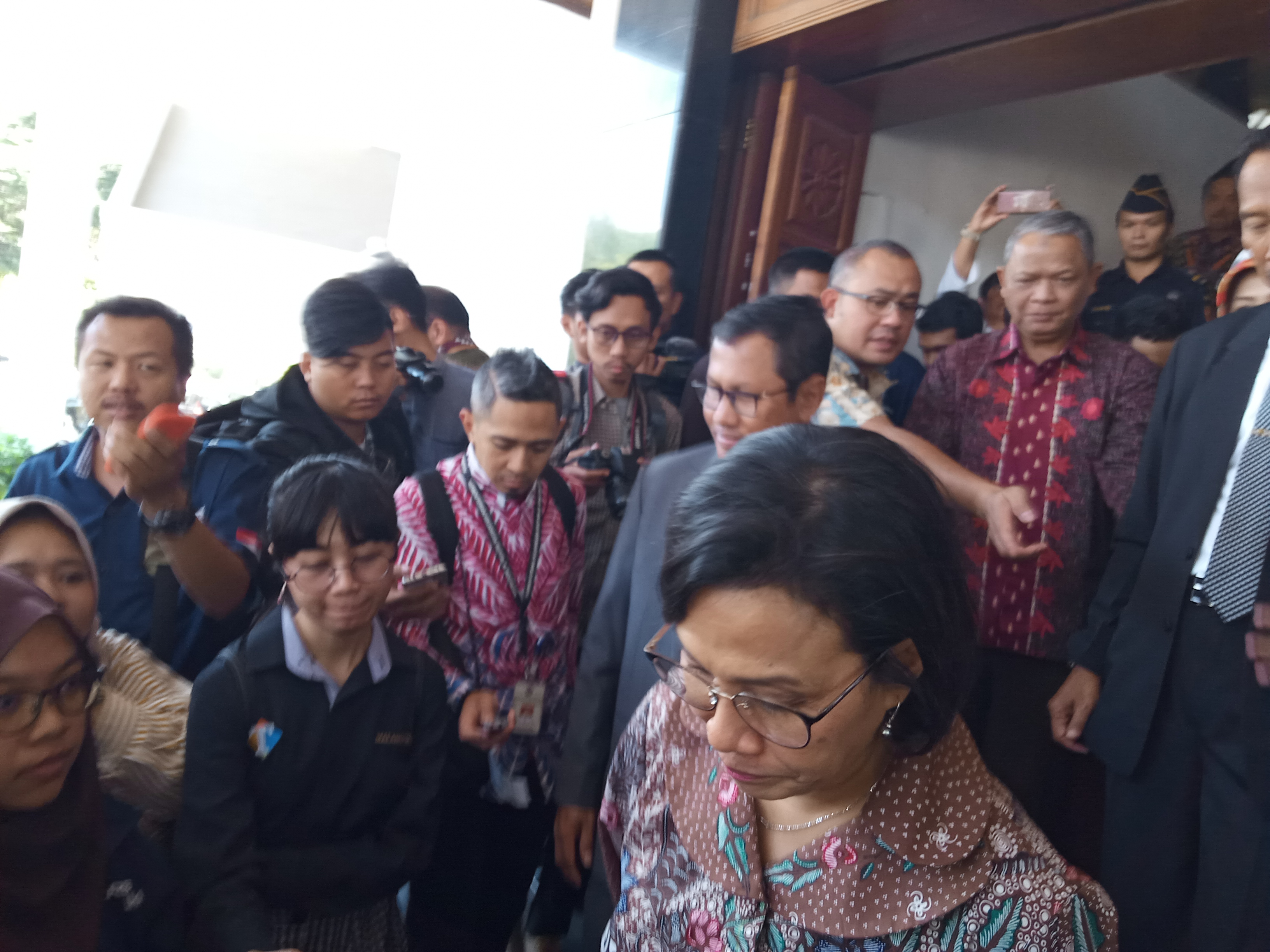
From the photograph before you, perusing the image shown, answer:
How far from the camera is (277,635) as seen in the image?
154cm

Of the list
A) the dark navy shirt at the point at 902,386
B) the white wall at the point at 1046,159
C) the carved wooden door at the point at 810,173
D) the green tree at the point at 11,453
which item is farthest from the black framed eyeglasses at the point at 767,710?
the white wall at the point at 1046,159

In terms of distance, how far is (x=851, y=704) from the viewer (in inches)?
33.3

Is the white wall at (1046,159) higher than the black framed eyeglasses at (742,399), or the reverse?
the white wall at (1046,159)

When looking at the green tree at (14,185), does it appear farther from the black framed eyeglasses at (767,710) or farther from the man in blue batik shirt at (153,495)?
the black framed eyeglasses at (767,710)

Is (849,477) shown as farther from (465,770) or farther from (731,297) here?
(731,297)

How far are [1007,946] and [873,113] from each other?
3.95 metres

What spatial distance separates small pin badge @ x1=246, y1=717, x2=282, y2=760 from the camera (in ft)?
4.86

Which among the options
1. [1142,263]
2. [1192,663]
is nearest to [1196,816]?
[1192,663]

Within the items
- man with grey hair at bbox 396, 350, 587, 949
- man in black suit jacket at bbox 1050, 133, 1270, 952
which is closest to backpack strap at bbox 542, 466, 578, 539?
man with grey hair at bbox 396, 350, 587, 949

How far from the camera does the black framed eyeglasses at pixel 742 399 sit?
1.73 meters

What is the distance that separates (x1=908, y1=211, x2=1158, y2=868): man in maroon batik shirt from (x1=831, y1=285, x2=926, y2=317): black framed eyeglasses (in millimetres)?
235

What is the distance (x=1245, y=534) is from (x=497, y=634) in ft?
4.58

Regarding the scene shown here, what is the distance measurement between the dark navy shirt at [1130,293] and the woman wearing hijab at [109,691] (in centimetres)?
277

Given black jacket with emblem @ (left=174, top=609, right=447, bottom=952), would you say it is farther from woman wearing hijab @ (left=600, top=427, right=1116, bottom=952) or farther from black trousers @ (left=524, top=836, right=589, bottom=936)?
woman wearing hijab @ (left=600, top=427, right=1116, bottom=952)
